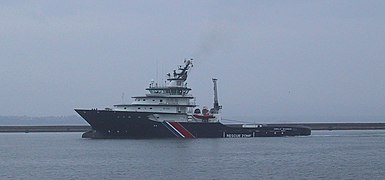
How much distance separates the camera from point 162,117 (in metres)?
63.0

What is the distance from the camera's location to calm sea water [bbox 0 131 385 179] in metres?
36.3

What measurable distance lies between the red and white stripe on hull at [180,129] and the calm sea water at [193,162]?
3.91m

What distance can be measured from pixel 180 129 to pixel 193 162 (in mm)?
20699

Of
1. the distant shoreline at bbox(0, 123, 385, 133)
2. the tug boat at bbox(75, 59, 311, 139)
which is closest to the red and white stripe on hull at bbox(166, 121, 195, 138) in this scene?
the tug boat at bbox(75, 59, 311, 139)

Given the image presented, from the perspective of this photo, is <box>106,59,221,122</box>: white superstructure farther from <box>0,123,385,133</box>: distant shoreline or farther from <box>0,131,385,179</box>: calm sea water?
<box>0,123,385,133</box>: distant shoreline

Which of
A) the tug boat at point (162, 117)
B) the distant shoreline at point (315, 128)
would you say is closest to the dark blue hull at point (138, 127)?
the tug boat at point (162, 117)

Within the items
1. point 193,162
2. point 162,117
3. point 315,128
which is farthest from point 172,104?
point 315,128

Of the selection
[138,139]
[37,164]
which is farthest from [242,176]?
[138,139]

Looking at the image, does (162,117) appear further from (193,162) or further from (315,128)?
(315,128)

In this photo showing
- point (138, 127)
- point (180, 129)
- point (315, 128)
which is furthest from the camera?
point (315, 128)

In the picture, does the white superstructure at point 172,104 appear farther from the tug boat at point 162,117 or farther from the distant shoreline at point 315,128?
the distant shoreline at point 315,128

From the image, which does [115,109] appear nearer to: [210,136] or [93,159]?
[210,136]

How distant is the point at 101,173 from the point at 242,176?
7.09 m

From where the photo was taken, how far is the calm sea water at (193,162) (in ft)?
119
